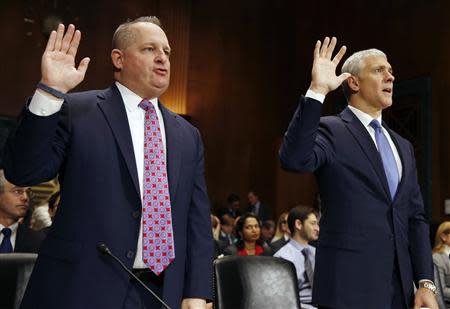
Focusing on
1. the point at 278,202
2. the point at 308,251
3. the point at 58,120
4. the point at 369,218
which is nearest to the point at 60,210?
the point at 58,120

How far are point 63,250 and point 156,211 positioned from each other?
0.94 ft

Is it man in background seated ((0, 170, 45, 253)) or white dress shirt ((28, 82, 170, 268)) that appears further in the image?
man in background seated ((0, 170, 45, 253))

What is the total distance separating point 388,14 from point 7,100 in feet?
19.3

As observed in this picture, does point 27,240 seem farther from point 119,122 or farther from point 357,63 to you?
point 357,63

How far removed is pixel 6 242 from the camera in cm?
385

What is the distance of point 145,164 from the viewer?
196 centimetres

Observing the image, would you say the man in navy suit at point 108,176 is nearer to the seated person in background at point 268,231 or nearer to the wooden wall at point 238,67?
the seated person in background at point 268,231

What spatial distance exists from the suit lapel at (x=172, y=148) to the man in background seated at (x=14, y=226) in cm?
192

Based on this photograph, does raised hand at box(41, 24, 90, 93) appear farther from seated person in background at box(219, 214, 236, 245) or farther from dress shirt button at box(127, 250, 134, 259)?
seated person in background at box(219, 214, 236, 245)

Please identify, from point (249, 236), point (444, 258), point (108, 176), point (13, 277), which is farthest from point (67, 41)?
point (249, 236)

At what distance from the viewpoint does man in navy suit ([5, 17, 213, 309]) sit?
1.80 metres

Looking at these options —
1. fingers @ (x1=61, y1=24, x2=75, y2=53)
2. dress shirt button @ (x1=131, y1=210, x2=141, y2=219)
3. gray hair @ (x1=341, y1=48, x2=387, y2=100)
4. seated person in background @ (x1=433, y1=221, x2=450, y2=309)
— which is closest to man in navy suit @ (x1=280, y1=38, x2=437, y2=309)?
gray hair @ (x1=341, y1=48, x2=387, y2=100)

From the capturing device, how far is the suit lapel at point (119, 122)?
192 cm

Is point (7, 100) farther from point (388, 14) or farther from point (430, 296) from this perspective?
point (430, 296)
